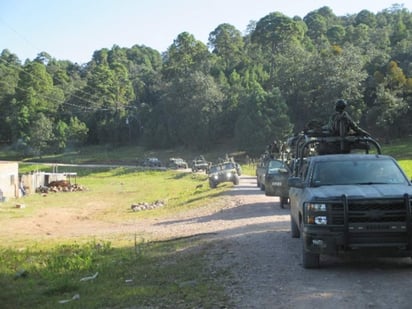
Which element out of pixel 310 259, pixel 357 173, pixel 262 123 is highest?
pixel 262 123

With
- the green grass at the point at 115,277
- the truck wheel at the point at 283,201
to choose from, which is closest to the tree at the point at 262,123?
the truck wheel at the point at 283,201

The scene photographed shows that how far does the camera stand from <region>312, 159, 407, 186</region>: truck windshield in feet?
31.1

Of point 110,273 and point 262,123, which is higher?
point 262,123

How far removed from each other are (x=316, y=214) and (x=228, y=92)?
8386 centimetres

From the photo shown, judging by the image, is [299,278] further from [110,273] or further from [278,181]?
[278,181]

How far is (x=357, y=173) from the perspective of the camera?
9.67 metres

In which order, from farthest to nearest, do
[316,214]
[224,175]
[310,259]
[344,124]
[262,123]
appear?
[262,123], [224,175], [344,124], [310,259], [316,214]

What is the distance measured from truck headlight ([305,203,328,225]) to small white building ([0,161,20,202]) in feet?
123

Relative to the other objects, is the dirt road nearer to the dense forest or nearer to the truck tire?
the truck tire

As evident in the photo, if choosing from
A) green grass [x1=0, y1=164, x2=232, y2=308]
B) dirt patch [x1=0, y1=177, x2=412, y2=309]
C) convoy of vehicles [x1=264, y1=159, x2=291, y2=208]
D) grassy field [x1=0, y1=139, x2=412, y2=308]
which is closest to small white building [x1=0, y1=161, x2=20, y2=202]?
grassy field [x1=0, y1=139, x2=412, y2=308]

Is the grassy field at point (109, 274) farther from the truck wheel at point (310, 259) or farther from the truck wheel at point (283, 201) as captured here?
the truck wheel at point (283, 201)

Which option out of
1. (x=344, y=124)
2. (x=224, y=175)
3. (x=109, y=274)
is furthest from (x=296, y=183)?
(x=224, y=175)

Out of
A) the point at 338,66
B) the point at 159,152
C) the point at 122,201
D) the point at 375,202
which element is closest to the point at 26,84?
the point at 159,152

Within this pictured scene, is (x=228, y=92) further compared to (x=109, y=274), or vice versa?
(x=228, y=92)
